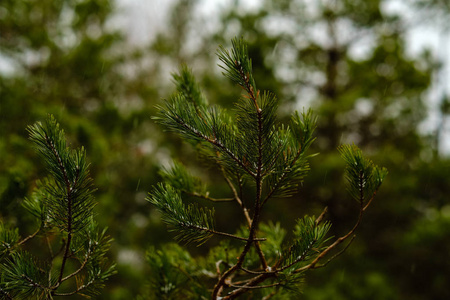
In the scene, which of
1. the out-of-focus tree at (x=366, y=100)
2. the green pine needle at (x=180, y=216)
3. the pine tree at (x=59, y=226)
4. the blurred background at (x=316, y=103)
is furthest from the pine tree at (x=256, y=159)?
the out-of-focus tree at (x=366, y=100)

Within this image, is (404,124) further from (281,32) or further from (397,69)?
(281,32)

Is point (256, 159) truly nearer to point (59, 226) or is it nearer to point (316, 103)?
point (59, 226)

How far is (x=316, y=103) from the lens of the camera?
600 centimetres

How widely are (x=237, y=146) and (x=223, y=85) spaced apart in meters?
5.39

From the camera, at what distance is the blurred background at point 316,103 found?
5.03 meters

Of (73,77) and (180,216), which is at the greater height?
(73,77)

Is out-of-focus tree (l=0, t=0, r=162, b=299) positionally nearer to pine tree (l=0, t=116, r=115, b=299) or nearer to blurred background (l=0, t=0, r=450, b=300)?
blurred background (l=0, t=0, r=450, b=300)

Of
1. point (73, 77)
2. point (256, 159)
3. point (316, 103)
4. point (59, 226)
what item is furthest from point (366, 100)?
point (59, 226)

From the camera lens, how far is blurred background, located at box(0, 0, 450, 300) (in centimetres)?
503

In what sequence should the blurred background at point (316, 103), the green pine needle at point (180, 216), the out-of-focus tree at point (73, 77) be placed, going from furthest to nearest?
the blurred background at point (316, 103) < the out-of-focus tree at point (73, 77) < the green pine needle at point (180, 216)

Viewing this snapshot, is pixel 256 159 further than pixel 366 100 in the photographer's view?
No

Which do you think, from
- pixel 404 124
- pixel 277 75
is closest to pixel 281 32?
pixel 277 75

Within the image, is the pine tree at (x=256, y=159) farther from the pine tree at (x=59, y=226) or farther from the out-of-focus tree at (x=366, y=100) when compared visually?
the out-of-focus tree at (x=366, y=100)

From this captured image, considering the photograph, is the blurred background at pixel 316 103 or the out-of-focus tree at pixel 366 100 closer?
the blurred background at pixel 316 103
